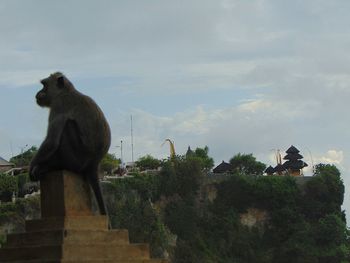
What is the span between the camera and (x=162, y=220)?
203 ft

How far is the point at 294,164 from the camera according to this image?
243 ft

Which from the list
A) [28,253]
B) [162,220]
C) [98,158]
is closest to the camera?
[28,253]

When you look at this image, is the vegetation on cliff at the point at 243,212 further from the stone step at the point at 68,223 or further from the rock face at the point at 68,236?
the stone step at the point at 68,223

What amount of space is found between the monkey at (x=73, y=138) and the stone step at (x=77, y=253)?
1.13 m

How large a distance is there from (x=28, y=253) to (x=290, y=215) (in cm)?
5260

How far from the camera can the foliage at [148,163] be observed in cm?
6556

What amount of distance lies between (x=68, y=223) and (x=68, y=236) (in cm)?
26

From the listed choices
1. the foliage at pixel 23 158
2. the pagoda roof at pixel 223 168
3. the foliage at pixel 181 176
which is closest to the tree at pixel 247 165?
the pagoda roof at pixel 223 168

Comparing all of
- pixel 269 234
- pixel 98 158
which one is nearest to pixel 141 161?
pixel 269 234

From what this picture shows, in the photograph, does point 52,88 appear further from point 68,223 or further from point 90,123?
point 68,223

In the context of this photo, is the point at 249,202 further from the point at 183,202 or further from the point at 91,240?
the point at 91,240

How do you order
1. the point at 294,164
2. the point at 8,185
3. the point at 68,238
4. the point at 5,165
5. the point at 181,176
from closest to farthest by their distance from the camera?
the point at 68,238, the point at 8,185, the point at 5,165, the point at 181,176, the point at 294,164

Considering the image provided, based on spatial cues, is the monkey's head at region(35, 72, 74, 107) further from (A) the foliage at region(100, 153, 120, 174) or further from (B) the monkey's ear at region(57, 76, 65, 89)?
(A) the foliage at region(100, 153, 120, 174)

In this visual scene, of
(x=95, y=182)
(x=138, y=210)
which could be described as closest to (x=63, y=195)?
(x=95, y=182)
